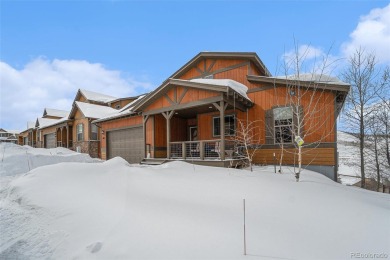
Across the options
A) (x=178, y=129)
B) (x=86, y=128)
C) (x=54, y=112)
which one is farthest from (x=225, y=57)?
(x=54, y=112)

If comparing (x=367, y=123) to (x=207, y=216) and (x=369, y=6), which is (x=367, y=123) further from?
(x=207, y=216)

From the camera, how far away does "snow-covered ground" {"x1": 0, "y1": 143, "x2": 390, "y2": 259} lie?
2910 mm

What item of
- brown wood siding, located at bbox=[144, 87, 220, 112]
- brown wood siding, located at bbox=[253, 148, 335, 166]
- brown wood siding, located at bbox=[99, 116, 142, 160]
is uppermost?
brown wood siding, located at bbox=[144, 87, 220, 112]

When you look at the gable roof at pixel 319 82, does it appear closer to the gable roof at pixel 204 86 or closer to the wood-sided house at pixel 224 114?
the wood-sided house at pixel 224 114

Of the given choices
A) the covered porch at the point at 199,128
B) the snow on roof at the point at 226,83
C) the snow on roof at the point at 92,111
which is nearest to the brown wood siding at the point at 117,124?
the covered porch at the point at 199,128

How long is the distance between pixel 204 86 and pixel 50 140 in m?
26.9

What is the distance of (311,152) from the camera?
380 inches

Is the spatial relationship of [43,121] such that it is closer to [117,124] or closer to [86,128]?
[86,128]

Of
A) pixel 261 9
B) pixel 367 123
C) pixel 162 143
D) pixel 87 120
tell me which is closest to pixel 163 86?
pixel 162 143

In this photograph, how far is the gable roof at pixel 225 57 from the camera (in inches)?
474

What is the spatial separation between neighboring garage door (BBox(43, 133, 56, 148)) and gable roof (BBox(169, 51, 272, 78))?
68.9ft

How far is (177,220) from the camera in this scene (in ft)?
11.7

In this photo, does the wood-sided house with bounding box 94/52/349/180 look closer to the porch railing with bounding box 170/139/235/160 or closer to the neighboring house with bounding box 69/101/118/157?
the porch railing with bounding box 170/139/235/160

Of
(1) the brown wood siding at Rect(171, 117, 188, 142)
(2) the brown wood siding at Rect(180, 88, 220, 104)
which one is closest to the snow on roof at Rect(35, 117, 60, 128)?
(1) the brown wood siding at Rect(171, 117, 188, 142)
